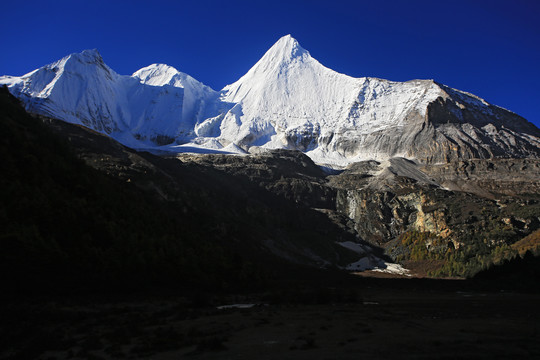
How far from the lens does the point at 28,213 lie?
137ft

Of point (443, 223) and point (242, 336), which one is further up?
point (443, 223)

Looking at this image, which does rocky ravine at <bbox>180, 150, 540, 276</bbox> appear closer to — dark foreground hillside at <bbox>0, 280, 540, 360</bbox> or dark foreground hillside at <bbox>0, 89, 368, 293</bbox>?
dark foreground hillside at <bbox>0, 89, 368, 293</bbox>

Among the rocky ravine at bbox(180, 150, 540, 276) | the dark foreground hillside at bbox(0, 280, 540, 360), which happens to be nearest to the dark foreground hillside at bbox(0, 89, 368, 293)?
the dark foreground hillside at bbox(0, 280, 540, 360)

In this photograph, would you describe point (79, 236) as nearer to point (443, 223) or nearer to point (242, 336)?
point (242, 336)

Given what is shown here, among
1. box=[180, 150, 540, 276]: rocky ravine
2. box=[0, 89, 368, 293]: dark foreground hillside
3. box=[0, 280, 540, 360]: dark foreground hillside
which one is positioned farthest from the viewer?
box=[180, 150, 540, 276]: rocky ravine

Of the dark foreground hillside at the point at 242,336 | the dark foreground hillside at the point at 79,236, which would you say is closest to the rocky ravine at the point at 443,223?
the dark foreground hillside at the point at 79,236

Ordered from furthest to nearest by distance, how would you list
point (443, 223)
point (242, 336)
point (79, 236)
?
point (443, 223) → point (79, 236) → point (242, 336)

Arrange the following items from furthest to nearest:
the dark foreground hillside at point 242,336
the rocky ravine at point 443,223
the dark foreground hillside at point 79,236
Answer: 1. the rocky ravine at point 443,223
2. the dark foreground hillside at point 79,236
3. the dark foreground hillside at point 242,336

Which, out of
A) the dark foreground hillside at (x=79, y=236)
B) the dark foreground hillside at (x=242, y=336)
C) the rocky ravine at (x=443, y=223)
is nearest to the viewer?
the dark foreground hillside at (x=242, y=336)

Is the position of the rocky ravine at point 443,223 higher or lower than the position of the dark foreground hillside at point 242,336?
higher

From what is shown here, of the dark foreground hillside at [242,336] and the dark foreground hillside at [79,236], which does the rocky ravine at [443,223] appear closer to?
the dark foreground hillside at [79,236]

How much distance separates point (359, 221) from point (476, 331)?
572 ft

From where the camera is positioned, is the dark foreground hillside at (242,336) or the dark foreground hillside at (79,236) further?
the dark foreground hillside at (79,236)

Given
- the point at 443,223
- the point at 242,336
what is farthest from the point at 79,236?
the point at 443,223
